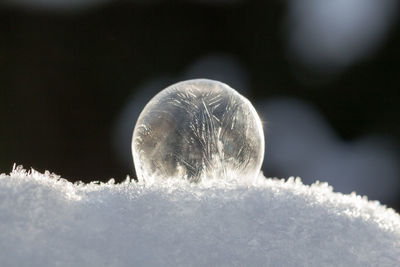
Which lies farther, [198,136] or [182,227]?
[198,136]

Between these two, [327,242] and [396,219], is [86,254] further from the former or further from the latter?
[396,219]

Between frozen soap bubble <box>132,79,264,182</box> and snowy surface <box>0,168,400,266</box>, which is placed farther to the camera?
frozen soap bubble <box>132,79,264,182</box>

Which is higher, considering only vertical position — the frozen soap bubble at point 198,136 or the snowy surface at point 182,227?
the frozen soap bubble at point 198,136

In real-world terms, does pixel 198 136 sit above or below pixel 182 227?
above

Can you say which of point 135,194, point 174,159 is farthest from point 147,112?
point 135,194
